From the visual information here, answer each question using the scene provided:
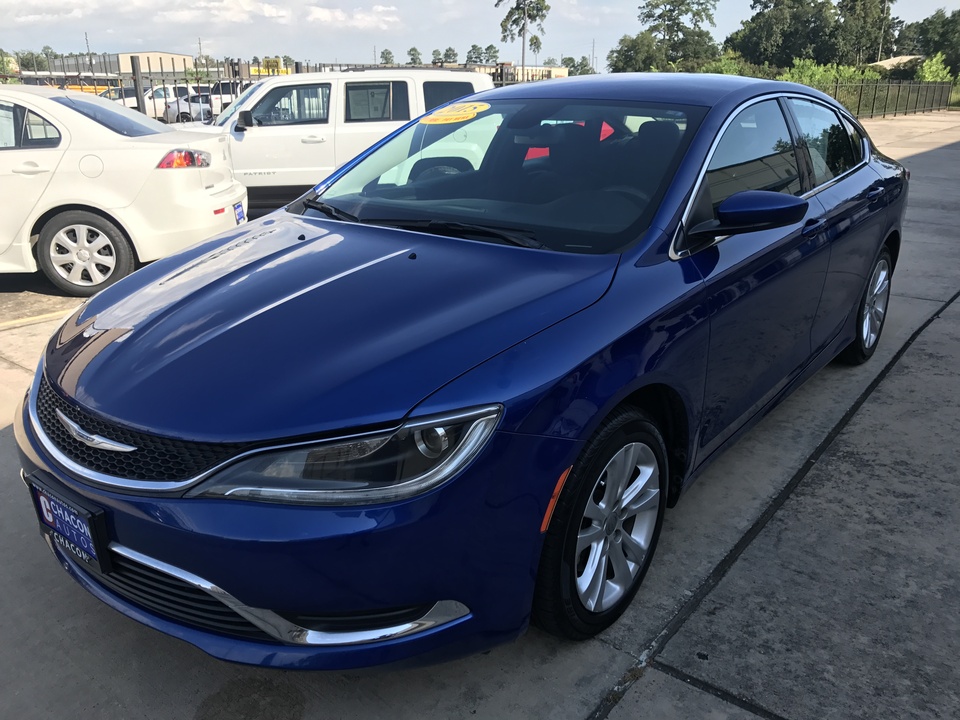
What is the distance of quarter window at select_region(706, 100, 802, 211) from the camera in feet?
9.48

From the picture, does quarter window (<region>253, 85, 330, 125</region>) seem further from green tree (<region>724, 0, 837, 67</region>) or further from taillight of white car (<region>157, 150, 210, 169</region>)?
green tree (<region>724, 0, 837, 67</region>)

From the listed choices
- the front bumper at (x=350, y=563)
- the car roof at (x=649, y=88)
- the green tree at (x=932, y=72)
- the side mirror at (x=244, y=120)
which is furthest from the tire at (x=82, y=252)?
the green tree at (x=932, y=72)

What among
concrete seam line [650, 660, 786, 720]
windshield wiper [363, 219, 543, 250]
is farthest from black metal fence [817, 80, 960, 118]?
concrete seam line [650, 660, 786, 720]

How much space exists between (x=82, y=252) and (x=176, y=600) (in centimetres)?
481

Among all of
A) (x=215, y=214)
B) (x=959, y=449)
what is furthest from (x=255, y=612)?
(x=215, y=214)

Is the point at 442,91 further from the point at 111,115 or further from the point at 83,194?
the point at 83,194

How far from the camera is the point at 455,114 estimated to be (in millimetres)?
3605

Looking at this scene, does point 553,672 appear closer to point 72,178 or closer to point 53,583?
point 53,583

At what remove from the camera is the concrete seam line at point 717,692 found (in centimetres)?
217

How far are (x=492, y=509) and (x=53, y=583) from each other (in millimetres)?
1703

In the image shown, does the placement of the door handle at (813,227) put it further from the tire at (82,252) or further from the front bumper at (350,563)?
the tire at (82,252)

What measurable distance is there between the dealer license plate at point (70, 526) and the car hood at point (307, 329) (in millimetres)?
258

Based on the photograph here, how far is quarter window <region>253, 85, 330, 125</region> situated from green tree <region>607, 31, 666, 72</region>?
85.8m

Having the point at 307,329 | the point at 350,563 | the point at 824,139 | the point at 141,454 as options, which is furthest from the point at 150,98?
the point at 350,563
